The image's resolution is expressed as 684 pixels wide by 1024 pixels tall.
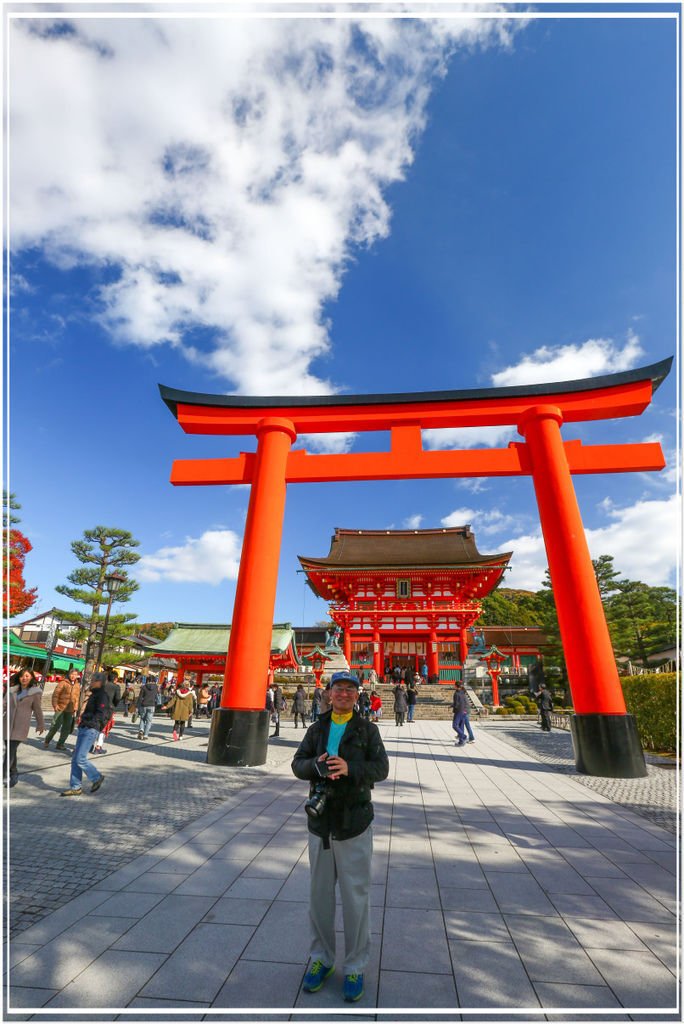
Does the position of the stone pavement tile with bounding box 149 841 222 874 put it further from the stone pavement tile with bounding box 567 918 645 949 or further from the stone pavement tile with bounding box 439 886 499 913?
the stone pavement tile with bounding box 567 918 645 949

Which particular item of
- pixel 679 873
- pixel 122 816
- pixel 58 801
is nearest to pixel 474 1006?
pixel 679 873

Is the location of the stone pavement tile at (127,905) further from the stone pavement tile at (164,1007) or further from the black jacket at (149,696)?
the black jacket at (149,696)

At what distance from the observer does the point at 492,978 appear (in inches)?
95.5

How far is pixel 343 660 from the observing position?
2341 cm

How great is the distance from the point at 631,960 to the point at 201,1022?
2.31m

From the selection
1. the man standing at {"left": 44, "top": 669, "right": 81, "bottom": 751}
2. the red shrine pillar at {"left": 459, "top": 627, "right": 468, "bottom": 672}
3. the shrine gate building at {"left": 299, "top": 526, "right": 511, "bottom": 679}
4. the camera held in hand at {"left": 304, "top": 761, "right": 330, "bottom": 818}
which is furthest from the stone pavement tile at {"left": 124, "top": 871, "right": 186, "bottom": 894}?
the red shrine pillar at {"left": 459, "top": 627, "right": 468, "bottom": 672}

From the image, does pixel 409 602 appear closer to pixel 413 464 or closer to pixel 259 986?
pixel 413 464

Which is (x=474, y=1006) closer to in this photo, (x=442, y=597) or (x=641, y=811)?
(x=641, y=811)

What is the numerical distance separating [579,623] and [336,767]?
6.87 meters

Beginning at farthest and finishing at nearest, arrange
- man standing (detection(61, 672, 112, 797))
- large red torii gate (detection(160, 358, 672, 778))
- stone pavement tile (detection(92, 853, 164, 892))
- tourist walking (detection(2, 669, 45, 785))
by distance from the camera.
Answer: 1. large red torii gate (detection(160, 358, 672, 778))
2. tourist walking (detection(2, 669, 45, 785))
3. man standing (detection(61, 672, 112, 797))
4. stone pavement tile (detection(92, 853, 164, 892))

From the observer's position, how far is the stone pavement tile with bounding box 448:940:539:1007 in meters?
2.27

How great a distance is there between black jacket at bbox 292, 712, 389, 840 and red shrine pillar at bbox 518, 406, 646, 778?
6.10 m

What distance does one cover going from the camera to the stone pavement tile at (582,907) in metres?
3.11

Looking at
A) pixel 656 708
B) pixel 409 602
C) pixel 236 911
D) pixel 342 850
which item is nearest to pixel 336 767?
pixel 342 850
